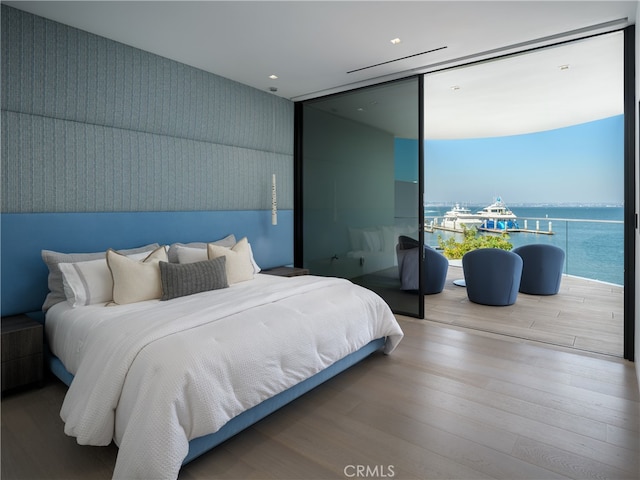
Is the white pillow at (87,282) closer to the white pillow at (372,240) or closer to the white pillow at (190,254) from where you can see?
the white pillow at (190,254)

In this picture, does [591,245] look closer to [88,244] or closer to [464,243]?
[464,243]

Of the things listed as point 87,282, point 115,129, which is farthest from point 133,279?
point 115,129

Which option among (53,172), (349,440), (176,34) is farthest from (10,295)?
(349,440)

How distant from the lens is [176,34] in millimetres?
3178

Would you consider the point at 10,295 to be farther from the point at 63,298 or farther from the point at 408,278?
the point at 408,278

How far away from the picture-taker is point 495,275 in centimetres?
493

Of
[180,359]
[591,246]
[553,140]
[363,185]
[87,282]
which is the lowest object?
[180,359]

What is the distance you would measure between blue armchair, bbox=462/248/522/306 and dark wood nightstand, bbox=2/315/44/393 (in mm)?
4685

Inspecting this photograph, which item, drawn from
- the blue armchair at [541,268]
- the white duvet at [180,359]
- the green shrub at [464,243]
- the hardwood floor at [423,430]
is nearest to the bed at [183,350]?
the white duvet at [180,359]

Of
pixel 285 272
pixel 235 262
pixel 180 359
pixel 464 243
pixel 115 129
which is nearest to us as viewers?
pixel 180 359

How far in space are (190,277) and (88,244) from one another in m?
0.97

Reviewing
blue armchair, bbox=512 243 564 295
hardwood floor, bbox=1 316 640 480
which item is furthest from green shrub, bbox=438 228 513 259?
hardwood floor, bbox=1 316 640 480

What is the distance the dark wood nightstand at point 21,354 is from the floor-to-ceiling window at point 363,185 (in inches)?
127

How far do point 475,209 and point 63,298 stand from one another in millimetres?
14654
